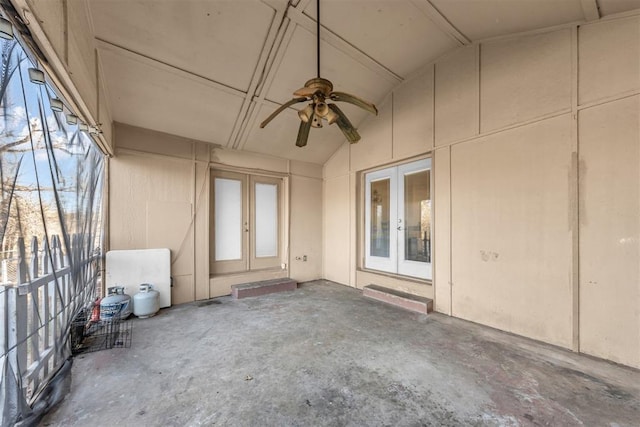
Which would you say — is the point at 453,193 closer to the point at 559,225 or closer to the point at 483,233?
the point at 483,233

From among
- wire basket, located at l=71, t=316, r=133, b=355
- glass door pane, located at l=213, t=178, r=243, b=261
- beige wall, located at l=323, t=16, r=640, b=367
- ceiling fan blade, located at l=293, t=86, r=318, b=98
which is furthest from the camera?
glass door pane, located at l=213, t=178, r=243, b=261

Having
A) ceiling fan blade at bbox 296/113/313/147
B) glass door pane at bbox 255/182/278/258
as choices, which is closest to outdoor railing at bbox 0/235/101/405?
ceiling fan blade at bbox 296/113/313/147

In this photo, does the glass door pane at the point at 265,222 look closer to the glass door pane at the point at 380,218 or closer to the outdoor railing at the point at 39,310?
the glass door pane at the point at 380,218

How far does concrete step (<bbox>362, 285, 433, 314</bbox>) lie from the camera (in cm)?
371

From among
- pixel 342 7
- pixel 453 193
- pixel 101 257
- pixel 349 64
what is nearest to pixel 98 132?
pixel 101 257

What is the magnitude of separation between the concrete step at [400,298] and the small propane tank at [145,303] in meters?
3.28

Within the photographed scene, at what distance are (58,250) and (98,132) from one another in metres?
1.28

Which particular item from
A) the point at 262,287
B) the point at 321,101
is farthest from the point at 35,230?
the point at 262,287

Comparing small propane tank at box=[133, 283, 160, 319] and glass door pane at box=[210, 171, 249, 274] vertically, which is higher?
glass door pane at box=[210, 171, 249, 274]

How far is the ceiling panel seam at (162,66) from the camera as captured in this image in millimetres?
2719

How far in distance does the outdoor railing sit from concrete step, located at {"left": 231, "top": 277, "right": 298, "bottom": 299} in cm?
214

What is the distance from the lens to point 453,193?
3.57 meters

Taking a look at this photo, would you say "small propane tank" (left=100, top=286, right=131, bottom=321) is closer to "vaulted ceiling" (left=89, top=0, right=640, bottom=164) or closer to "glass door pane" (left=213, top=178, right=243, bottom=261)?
"glass door pane" (left=213, top=178, right=243, bottom=261)

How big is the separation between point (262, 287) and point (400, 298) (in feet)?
7.94
